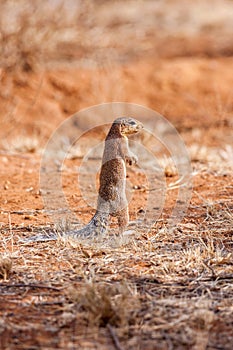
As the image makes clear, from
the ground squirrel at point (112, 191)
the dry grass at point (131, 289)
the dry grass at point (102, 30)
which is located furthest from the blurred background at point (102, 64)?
the dry grass at point (131, 289)

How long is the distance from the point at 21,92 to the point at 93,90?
141 cm

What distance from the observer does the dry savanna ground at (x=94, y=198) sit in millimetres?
3424

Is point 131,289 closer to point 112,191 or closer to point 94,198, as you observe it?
point 112,191

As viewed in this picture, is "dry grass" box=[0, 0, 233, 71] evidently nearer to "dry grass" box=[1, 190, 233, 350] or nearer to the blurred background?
the blurred background

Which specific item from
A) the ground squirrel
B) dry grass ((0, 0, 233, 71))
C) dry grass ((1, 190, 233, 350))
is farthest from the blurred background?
dry grass ((1, 190, 233, 350))

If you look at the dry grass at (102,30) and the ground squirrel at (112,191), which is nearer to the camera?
the ground squirrel at (112,191)

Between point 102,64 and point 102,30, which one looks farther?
point 102,30

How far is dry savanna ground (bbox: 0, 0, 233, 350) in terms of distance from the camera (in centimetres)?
342

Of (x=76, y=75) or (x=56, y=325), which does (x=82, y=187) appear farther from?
(x=76, y=75)

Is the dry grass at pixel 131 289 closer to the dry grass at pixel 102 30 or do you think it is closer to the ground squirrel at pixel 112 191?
the ground squirrel at pixel 112 191

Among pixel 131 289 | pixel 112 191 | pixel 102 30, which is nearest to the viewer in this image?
pixel 131 289

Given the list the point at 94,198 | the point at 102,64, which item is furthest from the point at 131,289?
the point at 102,64

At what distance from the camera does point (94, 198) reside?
6.05 meters

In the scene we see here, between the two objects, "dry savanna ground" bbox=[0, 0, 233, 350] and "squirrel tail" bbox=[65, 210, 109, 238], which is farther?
"squirrel tail" bbox=[65, 210, 109, 238]
